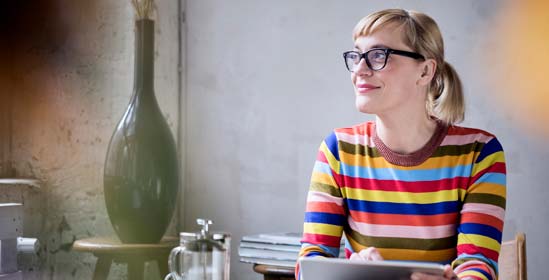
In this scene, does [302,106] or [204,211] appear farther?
[204,211]

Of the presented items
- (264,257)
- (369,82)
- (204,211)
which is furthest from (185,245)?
(204,211)

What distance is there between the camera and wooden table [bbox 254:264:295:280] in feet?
6.98

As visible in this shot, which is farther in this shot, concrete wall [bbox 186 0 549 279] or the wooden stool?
concrete wall [bbox 186 0 549 279]

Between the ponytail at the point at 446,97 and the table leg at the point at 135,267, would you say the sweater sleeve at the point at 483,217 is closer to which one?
the ponytail at the point at 446,97

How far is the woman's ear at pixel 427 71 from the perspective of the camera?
1.58m

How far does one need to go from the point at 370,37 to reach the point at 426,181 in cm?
36

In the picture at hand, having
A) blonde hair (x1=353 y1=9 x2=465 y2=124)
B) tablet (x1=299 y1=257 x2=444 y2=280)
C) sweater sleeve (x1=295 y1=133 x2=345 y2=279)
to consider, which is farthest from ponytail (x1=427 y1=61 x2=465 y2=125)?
tablet (x1=299 y1=257 x2=444 y2=280)

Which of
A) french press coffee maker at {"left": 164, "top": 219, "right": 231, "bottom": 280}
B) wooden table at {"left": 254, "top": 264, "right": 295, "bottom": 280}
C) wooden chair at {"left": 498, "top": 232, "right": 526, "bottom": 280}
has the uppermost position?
french press coffee maker at {"left": 164, "top": 219, "right": 231, "bottom": 280}

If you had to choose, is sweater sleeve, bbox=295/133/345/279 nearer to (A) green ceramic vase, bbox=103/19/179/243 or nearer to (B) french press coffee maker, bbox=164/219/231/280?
(B) french press coffee maker, bbox=164/219/231/280

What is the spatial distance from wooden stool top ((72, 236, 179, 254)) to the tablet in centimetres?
105

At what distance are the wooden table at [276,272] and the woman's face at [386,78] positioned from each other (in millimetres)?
767

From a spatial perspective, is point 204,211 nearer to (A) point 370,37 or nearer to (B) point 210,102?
(B) point 210,102

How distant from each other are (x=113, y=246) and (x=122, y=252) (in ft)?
0.12

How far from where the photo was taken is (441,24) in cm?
236
